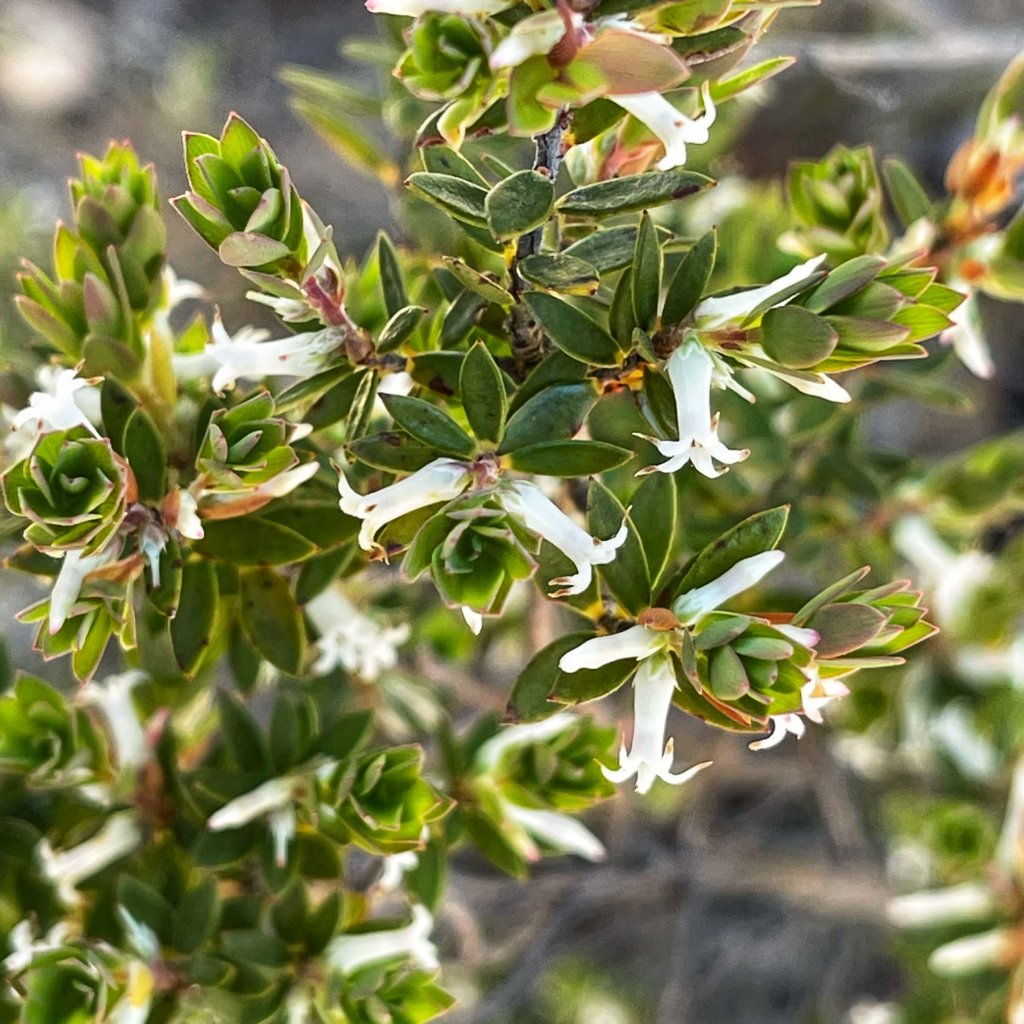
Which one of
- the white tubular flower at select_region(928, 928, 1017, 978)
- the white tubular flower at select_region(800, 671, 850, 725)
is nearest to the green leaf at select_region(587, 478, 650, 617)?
the white tubular flower at select_region(800, 671, 850, 725)

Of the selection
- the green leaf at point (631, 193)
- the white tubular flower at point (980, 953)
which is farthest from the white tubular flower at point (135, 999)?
the white tubular flower at point (980, 953)

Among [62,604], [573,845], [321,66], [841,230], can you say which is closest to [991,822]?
[573,845]

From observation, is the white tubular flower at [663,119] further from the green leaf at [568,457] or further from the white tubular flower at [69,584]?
the white tubular flower at [69,584]

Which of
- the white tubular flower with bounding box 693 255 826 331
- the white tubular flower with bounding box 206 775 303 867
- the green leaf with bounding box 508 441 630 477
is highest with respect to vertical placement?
the white tubular flower with bounding box 693 255 826 331

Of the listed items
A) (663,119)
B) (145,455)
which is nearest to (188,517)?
(145,455)

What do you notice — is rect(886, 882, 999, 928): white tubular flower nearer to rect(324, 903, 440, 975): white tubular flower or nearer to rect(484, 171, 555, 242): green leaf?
rect(324, 903, 440, 975): white tubular flower

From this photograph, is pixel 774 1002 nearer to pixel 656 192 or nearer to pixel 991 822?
pixel 991 822
